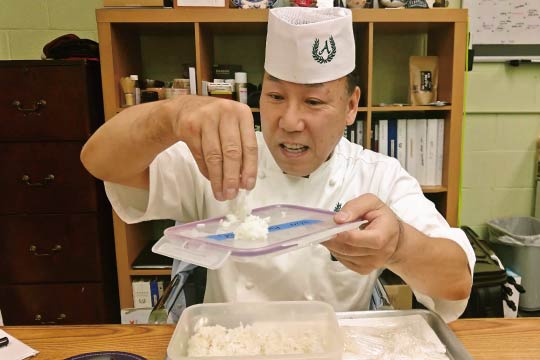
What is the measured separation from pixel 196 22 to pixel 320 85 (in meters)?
1.10

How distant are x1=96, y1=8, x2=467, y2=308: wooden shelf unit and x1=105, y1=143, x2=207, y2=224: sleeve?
0.94 m

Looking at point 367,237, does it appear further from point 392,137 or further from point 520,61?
point 520,61

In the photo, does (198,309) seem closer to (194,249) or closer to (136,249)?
(194,249)

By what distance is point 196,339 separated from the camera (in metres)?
0.79

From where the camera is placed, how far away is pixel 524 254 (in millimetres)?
2449

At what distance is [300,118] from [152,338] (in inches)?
24.6

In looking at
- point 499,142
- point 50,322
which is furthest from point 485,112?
point 50,322

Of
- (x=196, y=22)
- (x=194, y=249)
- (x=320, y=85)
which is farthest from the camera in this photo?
(x=196, y=22)

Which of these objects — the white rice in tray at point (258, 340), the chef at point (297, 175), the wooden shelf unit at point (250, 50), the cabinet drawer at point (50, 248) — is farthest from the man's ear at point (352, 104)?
→ the cabinet drawer at point (50, 248)

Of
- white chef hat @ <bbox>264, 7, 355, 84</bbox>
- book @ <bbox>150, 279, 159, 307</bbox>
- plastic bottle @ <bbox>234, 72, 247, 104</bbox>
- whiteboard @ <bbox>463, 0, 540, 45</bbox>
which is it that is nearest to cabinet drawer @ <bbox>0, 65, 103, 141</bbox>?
plastic bottle @ <bbox>234, 72, 247, 104</bbox>

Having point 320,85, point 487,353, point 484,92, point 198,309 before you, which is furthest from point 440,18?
point 198,309

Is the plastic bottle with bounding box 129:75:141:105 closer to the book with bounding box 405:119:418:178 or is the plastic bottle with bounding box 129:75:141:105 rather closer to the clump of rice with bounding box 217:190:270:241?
the book with bounding box 405:119:418:178

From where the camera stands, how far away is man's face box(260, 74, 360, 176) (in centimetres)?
116

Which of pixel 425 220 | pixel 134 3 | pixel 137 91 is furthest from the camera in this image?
pixel 137 91
